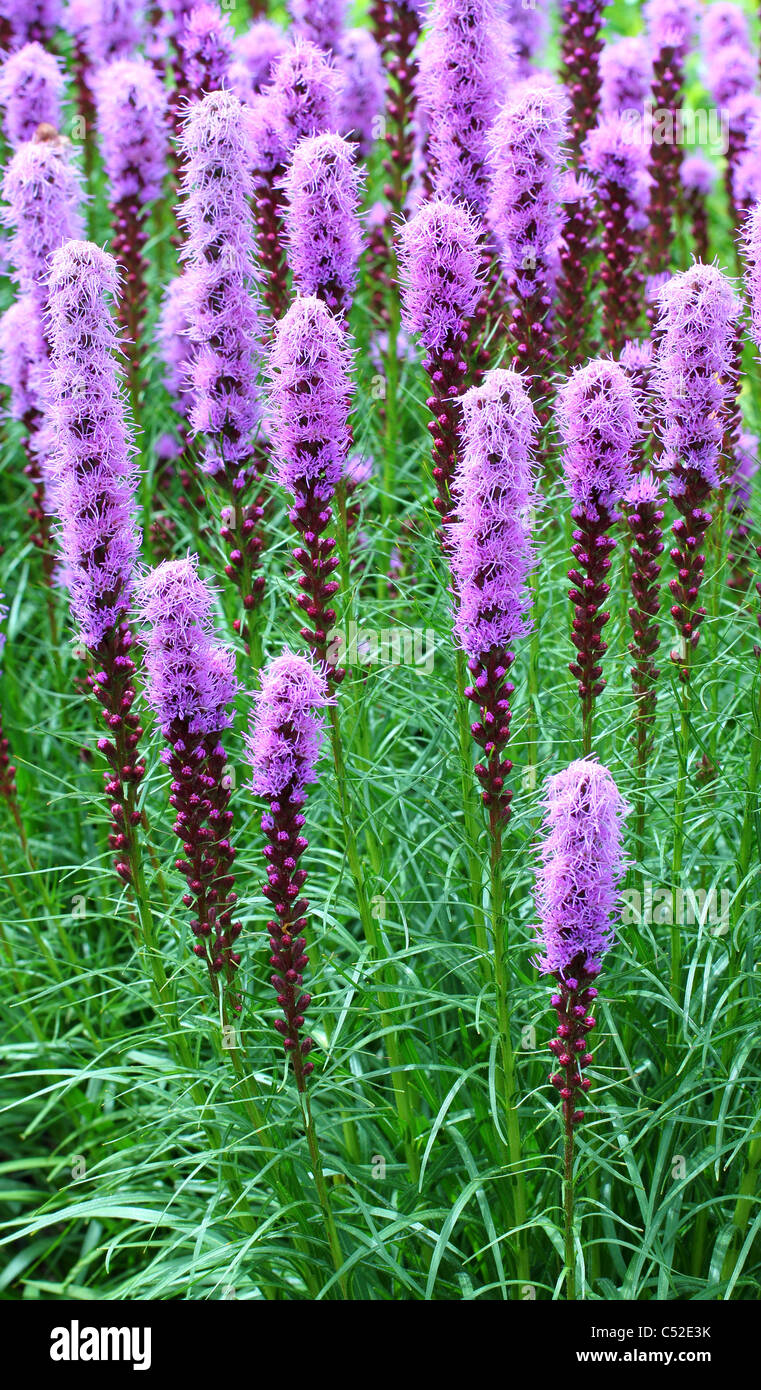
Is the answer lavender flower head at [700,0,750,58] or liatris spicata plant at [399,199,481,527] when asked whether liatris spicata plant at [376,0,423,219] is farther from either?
liatris spicata plant at [399,199,481,527]

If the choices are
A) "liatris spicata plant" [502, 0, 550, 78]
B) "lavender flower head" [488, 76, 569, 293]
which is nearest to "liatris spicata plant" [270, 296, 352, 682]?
"lavender flower head" [488, 76, 569, 293]

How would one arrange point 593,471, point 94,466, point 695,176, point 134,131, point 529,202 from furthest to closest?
point 695,176
point 134,131
point 529,202
point 94,466
point 593,471

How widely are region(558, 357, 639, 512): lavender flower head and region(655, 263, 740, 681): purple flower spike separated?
0.62 ft

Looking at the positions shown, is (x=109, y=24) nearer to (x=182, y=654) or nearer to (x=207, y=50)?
(x=207, y=50)

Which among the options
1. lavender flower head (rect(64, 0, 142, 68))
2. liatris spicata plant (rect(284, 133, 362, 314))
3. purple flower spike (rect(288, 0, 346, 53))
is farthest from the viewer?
lavender flower head (rect(64, 0, 142, 68))

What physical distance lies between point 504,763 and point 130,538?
3.73 feet

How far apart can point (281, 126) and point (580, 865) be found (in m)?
2.66

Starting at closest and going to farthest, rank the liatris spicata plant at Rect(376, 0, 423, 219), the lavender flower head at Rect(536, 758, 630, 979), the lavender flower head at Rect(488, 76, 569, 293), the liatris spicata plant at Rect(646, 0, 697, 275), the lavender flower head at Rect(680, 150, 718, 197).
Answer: the lavender flower head at Rect(536, 758, 630, 979) < the lavender flower head at Rect(488, 76, 569, 293) < the liatris spicata plant at Rect(376, 0, 423, 219) < the liatris spicata plant at Rect(646, 0, 697, 275) < the lavender flower head at Rect(680, 150, 718, 197)

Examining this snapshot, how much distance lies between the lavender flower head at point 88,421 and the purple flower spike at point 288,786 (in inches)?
23.7

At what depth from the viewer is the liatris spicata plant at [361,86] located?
5.97m

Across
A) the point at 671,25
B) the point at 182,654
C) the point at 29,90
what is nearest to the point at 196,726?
the point at 182,654

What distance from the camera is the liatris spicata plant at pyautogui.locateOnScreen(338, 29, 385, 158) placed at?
5.97 m

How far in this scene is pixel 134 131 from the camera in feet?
17.3

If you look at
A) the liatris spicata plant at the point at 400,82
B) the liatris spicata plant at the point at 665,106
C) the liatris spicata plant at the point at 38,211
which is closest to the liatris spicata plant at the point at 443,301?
the liatris spicata plant at the point at 38,211
